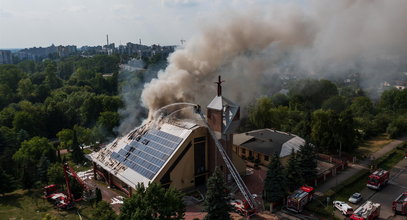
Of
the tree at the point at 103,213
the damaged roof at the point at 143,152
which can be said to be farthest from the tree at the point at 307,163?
the tree at the point at 103,213

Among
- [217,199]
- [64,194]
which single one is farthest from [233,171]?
[64,194]

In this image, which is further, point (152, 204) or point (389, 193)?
point (389, 193)

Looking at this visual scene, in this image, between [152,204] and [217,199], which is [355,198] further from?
[152,204]

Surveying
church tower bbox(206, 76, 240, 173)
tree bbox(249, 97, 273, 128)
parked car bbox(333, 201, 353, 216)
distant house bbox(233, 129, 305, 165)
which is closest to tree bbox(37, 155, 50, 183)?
church tower bbox(206, 76, 240, 173)

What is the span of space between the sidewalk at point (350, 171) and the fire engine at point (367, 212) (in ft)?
17.2

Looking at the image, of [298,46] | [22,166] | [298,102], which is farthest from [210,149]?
[298,102]

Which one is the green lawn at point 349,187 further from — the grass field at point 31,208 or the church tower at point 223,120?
the grass field at point 31,208

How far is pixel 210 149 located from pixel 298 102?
41.5 m

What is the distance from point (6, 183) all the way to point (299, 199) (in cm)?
2829

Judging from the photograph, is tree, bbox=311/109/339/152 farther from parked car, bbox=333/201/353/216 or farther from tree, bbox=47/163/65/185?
tree, bbox=47/163/65/185

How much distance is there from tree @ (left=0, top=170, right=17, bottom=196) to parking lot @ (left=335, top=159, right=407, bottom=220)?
31093 millimetres

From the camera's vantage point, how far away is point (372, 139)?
2004 inches

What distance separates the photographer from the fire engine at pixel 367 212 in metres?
25.0

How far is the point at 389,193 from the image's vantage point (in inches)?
1222
